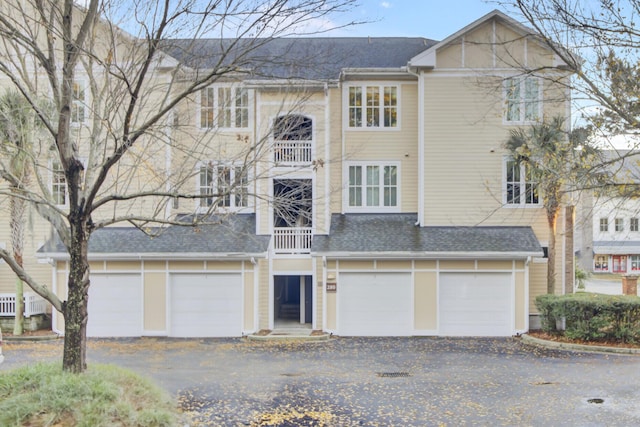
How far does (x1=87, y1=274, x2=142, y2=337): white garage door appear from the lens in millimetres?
19281

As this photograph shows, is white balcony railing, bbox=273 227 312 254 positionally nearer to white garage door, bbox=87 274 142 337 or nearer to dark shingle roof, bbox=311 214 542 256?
dark shingle roof, bbox=311 214 542 256

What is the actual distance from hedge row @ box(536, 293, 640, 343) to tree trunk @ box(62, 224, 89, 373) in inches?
527

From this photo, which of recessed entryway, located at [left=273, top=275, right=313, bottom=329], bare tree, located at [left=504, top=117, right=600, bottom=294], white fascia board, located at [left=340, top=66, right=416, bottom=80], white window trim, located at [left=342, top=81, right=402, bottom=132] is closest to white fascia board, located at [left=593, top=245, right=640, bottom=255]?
recessed entryway, located at [left=273, top=275, right=313, bottom=329]

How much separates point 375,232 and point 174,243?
669cm

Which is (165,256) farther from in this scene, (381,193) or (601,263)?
(601,263)

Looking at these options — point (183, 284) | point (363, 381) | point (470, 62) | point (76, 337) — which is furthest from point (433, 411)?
point (470, 62)

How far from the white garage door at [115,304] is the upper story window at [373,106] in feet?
30.3

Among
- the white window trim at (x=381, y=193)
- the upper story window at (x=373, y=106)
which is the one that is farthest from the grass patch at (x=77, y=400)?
the upper story window at (x=373, y=106)

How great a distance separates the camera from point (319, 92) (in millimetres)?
19750

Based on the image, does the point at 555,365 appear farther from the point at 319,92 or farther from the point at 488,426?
the point at 319,92

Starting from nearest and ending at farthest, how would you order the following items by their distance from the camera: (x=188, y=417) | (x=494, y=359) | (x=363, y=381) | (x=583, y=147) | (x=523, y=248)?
(x=583, y=147) < (x=188, y=417) < (x=363, y=381) < (x=494, y=359) < (x=523, y=248)

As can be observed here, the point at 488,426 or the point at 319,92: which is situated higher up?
the point at 319,92

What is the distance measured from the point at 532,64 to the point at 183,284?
44.5 ft

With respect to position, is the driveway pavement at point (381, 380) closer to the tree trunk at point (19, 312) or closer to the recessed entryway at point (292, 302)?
the tree trunk at point (19, 312)
